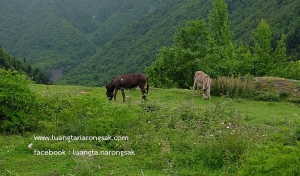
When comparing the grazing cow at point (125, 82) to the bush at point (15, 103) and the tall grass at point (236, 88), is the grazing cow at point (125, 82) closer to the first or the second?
the tall grass at point (236, 88)

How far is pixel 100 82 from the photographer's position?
178 metres

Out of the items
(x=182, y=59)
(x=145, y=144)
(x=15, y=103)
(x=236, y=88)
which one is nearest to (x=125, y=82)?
(x=236, y=88)

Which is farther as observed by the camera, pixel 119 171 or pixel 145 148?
pixel 145 148

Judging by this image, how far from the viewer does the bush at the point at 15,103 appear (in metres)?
9.04

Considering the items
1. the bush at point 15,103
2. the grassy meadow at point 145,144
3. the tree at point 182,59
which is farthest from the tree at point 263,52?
the bush at point 15,103

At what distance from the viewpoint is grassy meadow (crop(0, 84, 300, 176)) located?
6781 millimetres

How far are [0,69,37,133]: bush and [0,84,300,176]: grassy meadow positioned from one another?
0.87ft

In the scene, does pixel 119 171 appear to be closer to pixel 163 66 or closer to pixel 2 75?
pixel 2 75

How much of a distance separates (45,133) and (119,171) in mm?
3114

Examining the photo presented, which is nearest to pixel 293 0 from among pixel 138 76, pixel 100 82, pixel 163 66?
pixel 100 82

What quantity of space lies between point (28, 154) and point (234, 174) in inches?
186

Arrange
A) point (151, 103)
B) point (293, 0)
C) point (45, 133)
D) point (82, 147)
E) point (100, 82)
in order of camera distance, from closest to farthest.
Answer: point (82, 147)
point (45, 133)
point (151, 103)
point (293, 0)
point (100, 82)

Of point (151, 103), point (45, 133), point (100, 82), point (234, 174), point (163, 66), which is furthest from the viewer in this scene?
point (100, 82)

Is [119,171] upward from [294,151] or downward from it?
downward
